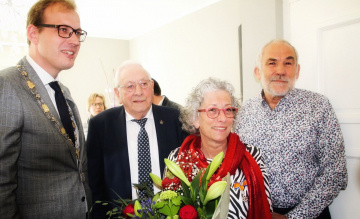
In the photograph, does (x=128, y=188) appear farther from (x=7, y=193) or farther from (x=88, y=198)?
(x=7, y=193)

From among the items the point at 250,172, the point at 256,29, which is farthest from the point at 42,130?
the point at 256,29

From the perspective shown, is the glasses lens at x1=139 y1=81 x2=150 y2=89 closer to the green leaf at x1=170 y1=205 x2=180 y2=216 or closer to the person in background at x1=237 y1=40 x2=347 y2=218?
the person in background at x1=237 y1=40 x2=347 y2=218

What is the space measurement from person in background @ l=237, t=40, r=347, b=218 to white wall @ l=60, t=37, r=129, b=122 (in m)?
5.17

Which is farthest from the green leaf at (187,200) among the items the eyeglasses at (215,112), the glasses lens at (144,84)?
the glasses lens at (144,84)

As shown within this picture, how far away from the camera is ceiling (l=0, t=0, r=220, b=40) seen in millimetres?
4641

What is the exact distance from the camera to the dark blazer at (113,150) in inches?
64.8

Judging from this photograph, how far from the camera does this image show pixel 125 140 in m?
1.71

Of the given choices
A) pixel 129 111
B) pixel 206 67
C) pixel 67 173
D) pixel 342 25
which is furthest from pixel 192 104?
pixel 206 67

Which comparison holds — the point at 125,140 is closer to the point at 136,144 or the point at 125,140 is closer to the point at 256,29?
the point at 136,144

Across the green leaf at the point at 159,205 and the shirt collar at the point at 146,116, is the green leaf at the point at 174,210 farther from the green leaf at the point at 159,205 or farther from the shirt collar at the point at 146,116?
the shirt collar at the point at 146,116

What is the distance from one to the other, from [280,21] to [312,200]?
60.8 inches

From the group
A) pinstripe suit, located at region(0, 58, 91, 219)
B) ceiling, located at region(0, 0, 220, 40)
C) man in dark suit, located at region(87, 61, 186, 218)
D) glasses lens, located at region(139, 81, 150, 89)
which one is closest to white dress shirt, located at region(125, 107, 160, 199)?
man in dark suit, located at region(87, 61, 186, 218)

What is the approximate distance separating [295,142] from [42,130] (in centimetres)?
140

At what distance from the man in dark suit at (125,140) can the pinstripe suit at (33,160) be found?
24cm
